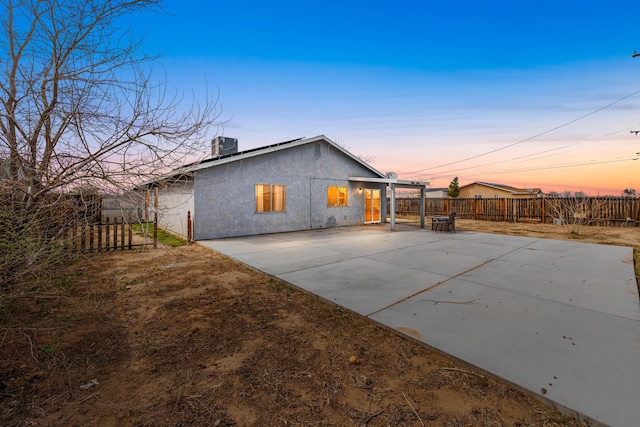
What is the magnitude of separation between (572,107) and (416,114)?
430 inches

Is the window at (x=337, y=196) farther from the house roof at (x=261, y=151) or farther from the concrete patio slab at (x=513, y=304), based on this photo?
the concrete patio slab at (x=513, y=304)

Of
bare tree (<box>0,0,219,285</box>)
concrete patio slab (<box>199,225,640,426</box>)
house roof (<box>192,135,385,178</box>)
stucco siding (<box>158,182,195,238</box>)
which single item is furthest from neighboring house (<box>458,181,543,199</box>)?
bare tree (<box>0,0,219,285</box>)

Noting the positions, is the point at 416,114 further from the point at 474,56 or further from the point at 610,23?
the point at 610,23

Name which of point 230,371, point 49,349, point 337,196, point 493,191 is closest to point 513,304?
point 230,371

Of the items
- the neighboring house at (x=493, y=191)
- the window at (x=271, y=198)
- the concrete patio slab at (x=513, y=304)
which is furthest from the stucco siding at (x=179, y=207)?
the neighboring house at (x=493, y=191)

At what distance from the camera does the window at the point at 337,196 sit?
14461mm

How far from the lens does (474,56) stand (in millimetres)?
13766

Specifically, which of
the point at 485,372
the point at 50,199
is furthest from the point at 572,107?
the point at 50,199

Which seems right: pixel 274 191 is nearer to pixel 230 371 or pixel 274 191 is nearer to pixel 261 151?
pixel 261 151

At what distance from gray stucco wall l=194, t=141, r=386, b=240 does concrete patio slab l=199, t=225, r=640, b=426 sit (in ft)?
9.02

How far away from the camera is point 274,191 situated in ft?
40.1

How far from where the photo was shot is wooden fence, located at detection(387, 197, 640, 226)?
46.3 feet

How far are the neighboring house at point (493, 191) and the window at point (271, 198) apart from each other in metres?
27.1

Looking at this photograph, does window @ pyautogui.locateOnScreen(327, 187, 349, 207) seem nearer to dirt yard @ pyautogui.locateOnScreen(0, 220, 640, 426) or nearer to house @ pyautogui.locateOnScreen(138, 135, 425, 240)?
house @ pyautogui.locateOnScreen(138, 135, 425, 240)
